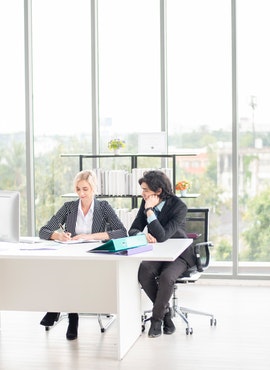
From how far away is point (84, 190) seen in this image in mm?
6781

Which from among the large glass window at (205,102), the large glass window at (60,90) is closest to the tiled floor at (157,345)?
the large glass window at (205,102)

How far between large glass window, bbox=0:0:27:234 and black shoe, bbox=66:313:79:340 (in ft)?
9.64

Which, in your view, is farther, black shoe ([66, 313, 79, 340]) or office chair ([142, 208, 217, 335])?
office chair ([142, 208, 217, 335])

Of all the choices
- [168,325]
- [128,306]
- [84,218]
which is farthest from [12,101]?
[128,306]

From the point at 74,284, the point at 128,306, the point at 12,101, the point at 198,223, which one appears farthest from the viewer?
the point at 12,101

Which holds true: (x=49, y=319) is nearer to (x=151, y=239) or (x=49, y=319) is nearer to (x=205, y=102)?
(x=151, y=239)

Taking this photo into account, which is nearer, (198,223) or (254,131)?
(198,223)

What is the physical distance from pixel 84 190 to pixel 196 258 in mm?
1131

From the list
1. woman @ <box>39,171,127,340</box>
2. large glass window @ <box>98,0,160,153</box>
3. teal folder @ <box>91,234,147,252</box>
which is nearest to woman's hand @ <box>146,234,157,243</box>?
woman @ <box>39,171,127,340</box>

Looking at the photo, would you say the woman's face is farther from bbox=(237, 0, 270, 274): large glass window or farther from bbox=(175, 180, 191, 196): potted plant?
bbox=(237, 0, 270, 274): large glass window

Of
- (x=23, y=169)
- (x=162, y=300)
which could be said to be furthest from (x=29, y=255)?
(x=23, y=169)

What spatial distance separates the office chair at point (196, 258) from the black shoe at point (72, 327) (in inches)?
22.3

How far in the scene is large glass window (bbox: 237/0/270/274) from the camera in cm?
872

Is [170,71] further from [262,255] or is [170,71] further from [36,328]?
[36,328]
